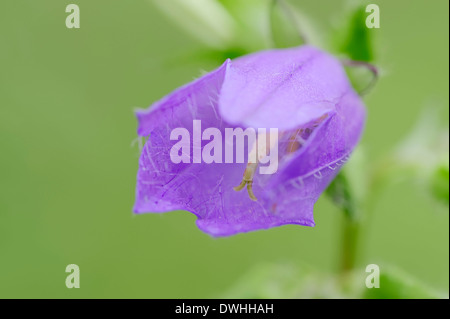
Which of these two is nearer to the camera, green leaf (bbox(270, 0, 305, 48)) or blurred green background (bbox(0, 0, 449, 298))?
green leaf (bbox(270, 0, 305, 48))

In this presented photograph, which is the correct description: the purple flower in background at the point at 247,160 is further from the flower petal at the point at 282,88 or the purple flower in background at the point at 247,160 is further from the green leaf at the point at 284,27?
the green leaf at the point at 284,27

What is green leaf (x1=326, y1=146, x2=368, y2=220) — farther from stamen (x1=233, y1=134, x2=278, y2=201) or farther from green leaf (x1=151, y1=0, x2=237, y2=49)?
green leaf (x1=151, y1=0, x2=237, y2=49)

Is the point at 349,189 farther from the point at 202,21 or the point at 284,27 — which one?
the point at 202,21

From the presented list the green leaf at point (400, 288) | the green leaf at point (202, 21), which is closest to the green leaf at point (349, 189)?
the green leaf at point (400, 288)

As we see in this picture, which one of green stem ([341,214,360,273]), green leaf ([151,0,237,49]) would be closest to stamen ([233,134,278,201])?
green leaf ([151,0,237,49])

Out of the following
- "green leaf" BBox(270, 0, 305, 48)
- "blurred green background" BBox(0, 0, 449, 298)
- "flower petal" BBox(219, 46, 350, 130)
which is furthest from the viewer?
"blurred green background" BBox(0, 0, 449, 298)

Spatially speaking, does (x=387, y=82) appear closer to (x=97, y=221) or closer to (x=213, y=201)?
(x=97, y=221)

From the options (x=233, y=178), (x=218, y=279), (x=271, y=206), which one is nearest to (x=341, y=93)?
(x=233, y=178)
